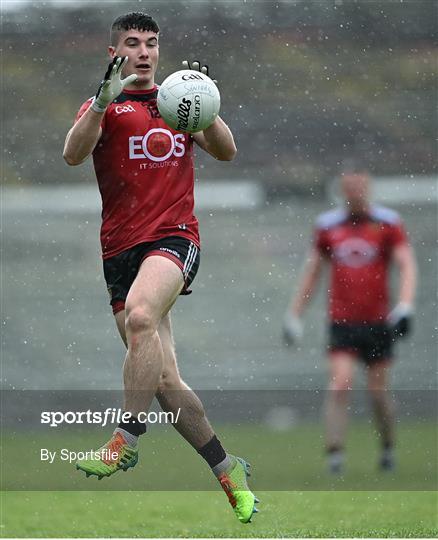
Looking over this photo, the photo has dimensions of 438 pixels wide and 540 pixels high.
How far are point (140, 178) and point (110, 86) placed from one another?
0.48m

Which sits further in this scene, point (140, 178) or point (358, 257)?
point (358, 257)

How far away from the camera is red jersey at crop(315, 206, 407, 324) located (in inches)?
352

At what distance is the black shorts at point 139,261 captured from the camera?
17.1ft

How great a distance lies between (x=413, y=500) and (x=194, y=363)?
654cm

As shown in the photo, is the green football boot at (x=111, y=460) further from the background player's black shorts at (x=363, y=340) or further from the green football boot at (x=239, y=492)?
the background player's black shorts at (x=363, y=340)

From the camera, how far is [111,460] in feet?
16.1

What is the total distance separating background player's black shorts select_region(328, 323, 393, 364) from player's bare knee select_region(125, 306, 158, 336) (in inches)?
151

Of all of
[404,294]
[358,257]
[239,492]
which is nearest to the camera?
[239,492]

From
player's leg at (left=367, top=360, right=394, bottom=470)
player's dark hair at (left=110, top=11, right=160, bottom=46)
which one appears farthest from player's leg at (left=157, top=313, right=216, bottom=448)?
player's leg at (left=367, top=360, right=394, bottom=470)

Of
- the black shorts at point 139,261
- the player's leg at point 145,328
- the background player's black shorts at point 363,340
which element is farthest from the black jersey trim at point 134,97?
the background player's black shorts at point 363,340

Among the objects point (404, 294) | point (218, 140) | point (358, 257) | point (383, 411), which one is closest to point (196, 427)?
point (218, 140)

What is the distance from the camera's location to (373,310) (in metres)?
9.33

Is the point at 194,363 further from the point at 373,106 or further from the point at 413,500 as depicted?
the point at 413,500

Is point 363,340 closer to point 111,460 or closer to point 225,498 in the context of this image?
point 225,498
